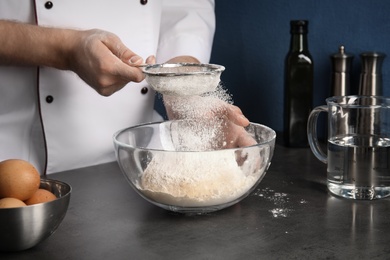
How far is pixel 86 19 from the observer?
5.56ft

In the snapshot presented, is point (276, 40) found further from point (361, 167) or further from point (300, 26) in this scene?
point (361, 167)

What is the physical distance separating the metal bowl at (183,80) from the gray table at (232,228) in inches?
9.2

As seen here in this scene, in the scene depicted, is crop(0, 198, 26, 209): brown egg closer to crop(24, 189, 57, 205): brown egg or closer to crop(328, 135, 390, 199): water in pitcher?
crop(24, 189, 57, 205): brown egg

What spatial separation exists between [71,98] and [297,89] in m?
0.59

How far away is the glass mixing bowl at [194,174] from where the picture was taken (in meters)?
1.23

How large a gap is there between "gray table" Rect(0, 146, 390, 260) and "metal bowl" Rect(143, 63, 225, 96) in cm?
23

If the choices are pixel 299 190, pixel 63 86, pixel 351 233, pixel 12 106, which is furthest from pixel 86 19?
pixel 351 233

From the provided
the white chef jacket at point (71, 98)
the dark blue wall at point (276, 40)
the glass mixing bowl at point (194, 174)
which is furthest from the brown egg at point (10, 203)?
the dark blue wall at point (276, 40)

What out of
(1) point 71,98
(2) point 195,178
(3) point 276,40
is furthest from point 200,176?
(3) point 276,40

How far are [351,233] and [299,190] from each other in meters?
0.26

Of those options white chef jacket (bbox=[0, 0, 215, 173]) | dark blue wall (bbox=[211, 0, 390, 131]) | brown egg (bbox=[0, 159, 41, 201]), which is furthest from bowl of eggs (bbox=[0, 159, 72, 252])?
dark blue wall (bbox=[211, 0, 390, 131])

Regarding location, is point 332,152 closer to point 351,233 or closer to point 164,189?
point 351,233

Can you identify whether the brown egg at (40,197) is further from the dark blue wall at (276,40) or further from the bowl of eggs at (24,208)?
the dark blue wall at (276,40)

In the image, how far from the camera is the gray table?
3.60 ft
